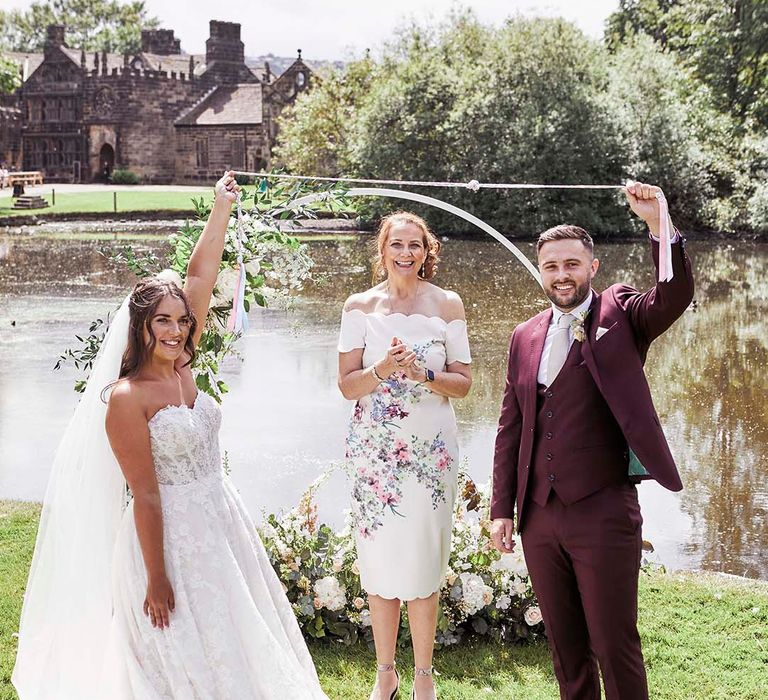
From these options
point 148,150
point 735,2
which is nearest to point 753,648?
point 735,2

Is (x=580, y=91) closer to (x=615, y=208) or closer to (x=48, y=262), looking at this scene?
(x=615, y=208)

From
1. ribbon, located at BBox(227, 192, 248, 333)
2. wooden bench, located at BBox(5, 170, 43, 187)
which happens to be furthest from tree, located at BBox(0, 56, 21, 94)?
ribbon, located at BBox(227, 192, 248, 333)

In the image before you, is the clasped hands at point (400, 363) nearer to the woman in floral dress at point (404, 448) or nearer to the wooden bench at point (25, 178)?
the woman in floral dress at point (404, 448)

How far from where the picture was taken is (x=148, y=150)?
65.0 metres

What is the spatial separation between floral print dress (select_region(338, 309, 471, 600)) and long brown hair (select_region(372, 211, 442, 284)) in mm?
297

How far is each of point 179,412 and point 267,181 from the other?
1877mm

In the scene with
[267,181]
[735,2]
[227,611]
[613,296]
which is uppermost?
[735,2]

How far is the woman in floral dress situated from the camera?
4.54m

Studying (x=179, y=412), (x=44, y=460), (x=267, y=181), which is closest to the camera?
(x=179, y=412)

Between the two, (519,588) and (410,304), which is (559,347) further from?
(519,588)

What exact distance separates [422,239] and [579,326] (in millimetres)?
1017

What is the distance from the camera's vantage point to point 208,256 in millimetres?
4258

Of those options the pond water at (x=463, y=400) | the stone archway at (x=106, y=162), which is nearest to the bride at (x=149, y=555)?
the pond water at (x=463, y=400)

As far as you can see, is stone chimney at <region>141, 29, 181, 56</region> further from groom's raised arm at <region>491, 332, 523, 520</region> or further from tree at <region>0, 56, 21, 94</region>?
groom's raised arm at <region>491, 332, 523, 520</region>
